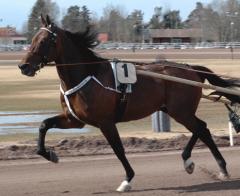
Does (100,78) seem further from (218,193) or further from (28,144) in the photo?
(28,144)

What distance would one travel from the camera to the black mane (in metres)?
8.15

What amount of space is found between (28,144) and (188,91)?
4.78 m

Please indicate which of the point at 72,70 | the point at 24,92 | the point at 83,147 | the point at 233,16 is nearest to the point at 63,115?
the point at 72,70

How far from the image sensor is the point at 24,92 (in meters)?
27.5

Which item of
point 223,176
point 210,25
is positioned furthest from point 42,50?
point 210,25

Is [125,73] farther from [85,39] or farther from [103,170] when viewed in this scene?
[103,170]

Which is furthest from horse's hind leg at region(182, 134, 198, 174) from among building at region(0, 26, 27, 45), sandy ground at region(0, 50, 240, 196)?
building at region(0, 26, 27, 45)

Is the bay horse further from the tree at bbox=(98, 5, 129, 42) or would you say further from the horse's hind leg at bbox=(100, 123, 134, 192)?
the tree at bbox=(98, 5, 129, 42)

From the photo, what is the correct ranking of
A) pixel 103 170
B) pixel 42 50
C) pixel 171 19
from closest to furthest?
1. pixel 42 50
2. pixel 103 170
3. pixel 171 19

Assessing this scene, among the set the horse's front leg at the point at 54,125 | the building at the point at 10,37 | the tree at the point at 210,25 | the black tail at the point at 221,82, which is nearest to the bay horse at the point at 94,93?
the horse's front leg at the point at 54,125

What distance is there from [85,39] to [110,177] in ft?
6.49

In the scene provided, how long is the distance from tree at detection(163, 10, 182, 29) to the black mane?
553ft

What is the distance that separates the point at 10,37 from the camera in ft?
513

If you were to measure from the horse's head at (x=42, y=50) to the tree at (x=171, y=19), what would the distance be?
16895 cm
